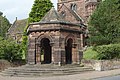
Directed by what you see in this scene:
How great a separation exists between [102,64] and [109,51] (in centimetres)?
289

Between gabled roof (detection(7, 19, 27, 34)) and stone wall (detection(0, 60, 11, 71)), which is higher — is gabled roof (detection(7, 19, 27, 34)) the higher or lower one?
the higher one

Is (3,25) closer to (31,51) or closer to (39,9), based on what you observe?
(39,9)

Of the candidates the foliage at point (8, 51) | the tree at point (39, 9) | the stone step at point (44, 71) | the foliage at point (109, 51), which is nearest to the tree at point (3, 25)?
the tree at point (39, 9)

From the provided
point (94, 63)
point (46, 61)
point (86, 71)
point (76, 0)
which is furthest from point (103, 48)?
point (76, 0)

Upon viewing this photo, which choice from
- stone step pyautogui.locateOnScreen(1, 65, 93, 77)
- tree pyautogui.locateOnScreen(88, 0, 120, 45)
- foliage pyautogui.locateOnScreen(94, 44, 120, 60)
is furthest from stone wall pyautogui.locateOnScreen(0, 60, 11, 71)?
tree pyautogui.locateOnScreen(88, 0, 120, 45)

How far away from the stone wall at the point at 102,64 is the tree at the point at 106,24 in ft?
19.4

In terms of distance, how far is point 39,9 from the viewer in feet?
166

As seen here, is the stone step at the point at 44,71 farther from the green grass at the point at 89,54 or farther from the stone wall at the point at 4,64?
the green grass at the point at 89,54

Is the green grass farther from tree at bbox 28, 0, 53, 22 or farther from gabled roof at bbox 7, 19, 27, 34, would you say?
gabled roof at bbox 7, 19, 27, 34

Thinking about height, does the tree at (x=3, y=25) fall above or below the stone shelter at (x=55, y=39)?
above

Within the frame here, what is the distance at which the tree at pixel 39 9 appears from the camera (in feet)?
164

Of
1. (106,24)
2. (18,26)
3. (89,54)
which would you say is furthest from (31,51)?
(18,26)

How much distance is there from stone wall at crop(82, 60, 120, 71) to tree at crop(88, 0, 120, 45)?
19.4ft

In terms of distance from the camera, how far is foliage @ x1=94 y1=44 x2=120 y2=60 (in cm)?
2966
